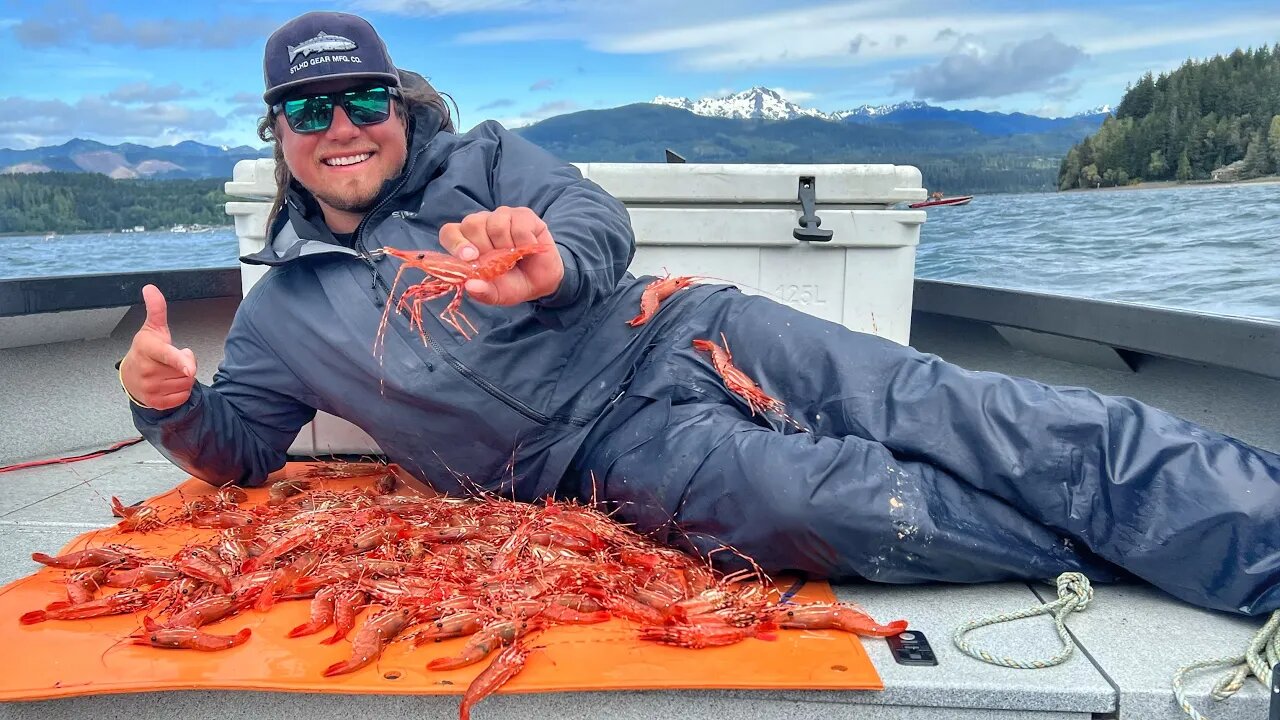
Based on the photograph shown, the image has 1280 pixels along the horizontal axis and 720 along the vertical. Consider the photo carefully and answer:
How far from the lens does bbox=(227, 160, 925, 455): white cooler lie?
3.76 m

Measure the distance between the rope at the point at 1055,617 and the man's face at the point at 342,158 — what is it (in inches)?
87.9

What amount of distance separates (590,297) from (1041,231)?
17.5 metres

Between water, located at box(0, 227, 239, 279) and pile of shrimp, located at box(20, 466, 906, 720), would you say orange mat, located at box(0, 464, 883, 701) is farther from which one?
water, located at box(0, 227, 239, 279)

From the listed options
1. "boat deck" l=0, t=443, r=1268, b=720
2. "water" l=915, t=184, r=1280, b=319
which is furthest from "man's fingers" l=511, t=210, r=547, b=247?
"water" l=915, t=184, r=1280, b=319

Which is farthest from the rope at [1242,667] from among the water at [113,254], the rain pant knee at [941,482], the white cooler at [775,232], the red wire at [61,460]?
the red wire at [61,460]

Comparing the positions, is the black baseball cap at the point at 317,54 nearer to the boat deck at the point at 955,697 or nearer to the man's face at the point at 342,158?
the man's face at the point at 342,158

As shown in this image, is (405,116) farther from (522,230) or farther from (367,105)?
(522,230)

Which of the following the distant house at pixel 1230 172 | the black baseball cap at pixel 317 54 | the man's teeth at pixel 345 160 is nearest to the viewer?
the black baseball cap at pixel 317 54

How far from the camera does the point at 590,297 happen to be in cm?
237

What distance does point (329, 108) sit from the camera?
276 centimetres

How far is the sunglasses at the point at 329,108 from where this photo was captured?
9.05 feet

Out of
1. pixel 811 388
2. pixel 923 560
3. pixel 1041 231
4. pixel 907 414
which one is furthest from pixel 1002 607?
pixel 1041 231

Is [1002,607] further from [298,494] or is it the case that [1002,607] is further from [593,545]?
[298,494]

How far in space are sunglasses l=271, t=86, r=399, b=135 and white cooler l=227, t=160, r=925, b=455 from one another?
3.43 ft
